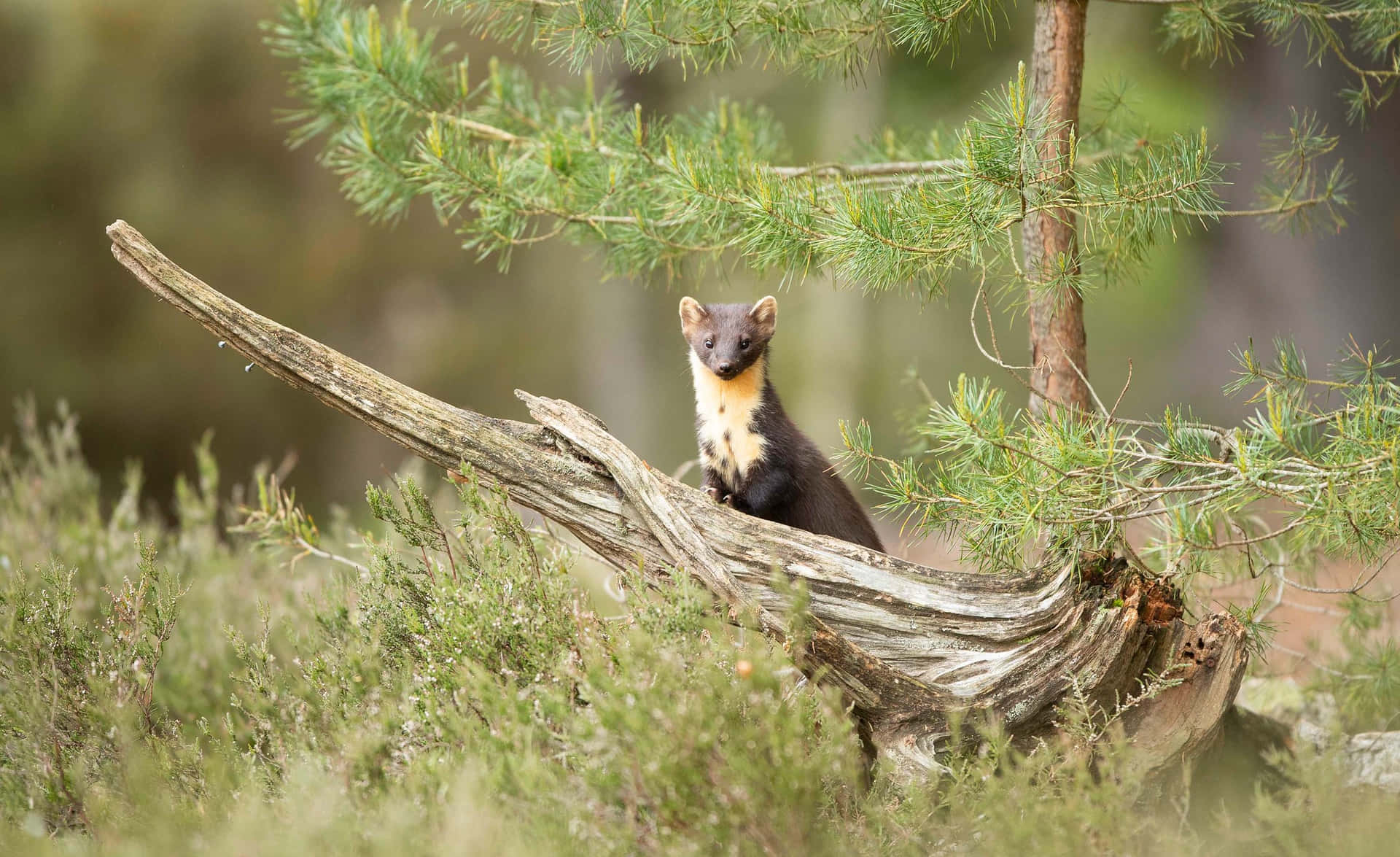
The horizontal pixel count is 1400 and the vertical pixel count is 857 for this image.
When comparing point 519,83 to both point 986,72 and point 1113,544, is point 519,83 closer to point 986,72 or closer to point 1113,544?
point 1113,544

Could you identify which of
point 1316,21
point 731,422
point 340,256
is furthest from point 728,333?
point 340,256

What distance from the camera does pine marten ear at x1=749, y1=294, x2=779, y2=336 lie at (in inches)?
186

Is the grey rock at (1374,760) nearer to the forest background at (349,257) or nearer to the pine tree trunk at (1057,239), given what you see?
the pine tree trunk at (1057,239)

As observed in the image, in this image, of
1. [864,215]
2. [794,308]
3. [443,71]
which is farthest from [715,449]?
[794,308]

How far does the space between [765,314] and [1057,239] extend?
1.27 metres

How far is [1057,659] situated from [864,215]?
1.64 metres

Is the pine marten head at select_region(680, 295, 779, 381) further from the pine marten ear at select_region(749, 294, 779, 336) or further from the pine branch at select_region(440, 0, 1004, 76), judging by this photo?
the pine branch at select_region(440, 0, 1004, 76)

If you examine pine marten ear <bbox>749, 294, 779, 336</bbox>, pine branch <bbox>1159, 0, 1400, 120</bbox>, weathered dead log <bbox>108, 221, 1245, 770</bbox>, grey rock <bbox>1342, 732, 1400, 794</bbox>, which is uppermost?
pine branch <bbox>1159, 0, 1400, 120</bbox>

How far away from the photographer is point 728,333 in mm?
4641

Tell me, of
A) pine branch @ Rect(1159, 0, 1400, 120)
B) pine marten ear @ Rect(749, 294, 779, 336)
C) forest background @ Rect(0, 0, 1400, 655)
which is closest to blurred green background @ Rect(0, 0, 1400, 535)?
forest background @ Rect(0, 0, 1400, 655)

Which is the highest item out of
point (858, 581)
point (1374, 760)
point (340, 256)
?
point (340, 256)

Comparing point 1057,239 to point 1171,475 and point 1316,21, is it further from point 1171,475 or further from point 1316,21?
point 1316,21

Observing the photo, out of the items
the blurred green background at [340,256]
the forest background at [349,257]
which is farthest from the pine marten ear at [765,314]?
the blurred green background at [340,256]

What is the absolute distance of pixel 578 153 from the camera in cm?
473
